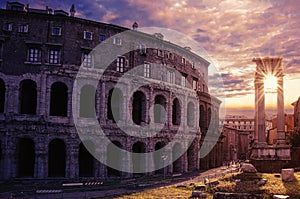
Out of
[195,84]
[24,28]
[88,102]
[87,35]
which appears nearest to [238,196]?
[88,102]

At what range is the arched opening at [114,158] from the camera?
33188mm

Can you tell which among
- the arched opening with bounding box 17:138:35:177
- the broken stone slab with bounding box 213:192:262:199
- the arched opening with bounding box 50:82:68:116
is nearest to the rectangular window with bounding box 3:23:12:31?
the arched opening with bounding box 50:82:68:116

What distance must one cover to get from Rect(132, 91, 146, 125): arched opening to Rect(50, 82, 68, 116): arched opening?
750 centimetres

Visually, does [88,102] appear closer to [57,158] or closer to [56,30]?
[57,158]

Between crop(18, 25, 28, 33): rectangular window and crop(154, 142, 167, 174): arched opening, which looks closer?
crop(18, 25, 28, 33): rectangular window

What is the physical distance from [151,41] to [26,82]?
13.6 metres

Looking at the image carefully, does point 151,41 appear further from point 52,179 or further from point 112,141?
point 52,179

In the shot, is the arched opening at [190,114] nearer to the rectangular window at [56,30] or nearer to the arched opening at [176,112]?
the arched opening at [176,112]

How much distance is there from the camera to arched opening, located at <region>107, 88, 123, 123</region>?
111 feet

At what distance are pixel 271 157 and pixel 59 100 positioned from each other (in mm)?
20412

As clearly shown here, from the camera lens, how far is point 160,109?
38.7 m

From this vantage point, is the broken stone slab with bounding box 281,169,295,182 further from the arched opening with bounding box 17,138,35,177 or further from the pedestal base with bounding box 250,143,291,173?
the arched opening with bounding box 17,138,35,177

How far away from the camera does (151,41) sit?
37125 millimetres

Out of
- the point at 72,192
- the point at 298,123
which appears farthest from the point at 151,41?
the point at 298,123
